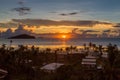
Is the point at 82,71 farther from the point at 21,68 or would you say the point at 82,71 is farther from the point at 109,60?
the point at 109,60

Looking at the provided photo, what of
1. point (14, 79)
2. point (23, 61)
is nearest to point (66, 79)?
point (14, 79)

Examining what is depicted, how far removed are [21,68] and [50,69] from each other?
25.0ft

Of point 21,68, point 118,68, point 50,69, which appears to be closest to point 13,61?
point 21,68

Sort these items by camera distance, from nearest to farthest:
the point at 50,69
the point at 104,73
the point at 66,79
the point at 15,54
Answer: the point at 104,73 → the point at 66,79 → the point at 50,69 → the point at 15,54

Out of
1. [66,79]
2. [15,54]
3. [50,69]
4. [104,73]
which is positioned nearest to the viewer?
[104,73]

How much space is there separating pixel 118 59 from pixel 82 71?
20.4m

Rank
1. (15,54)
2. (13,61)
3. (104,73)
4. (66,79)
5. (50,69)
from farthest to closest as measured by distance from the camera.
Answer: (15,54) < (13,61) < (50,69) < (66,79) < (104,73)

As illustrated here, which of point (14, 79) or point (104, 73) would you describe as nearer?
point (104, 73)

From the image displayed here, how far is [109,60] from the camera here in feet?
135

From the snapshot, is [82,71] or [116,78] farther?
[82,71]

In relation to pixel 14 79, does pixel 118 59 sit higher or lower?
higher

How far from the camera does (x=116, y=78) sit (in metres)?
40.6

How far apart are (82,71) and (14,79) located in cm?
1662

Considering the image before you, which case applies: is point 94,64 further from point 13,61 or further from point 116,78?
point 116,78
